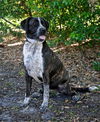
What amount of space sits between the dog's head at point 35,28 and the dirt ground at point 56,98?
48.4 inches

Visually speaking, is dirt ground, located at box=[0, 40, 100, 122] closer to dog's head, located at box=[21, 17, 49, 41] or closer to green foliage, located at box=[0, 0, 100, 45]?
green foliage, located at box=[0, 0, 100, 45]

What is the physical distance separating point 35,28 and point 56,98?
147 cm

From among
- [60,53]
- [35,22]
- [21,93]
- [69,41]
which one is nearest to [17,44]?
[60,53]

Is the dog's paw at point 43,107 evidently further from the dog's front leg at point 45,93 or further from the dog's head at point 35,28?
the dog's head at point 35,28

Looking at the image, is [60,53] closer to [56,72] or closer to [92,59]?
[92,59]

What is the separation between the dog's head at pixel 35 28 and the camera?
17.3 feet

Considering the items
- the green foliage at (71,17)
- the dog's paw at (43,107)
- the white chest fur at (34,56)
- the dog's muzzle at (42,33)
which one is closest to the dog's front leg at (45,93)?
the dog's paw at (43,107)

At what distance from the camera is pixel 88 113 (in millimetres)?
5168

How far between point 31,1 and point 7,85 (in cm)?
331

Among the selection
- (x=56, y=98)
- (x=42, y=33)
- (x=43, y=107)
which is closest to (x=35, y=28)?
(x=42, y=33)

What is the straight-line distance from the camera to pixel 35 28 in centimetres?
530

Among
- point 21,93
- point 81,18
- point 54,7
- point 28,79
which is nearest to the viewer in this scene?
point 28,79

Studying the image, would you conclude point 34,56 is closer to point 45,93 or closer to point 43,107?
point 45,93

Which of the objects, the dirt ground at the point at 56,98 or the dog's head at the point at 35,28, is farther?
the dog's head at the point at 35,28
